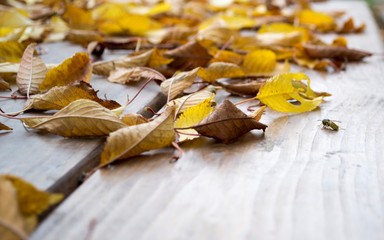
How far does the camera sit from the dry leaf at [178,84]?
0.91 metres

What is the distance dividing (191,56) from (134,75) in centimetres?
16

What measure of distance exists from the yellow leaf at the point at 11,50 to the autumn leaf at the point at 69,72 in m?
0.19

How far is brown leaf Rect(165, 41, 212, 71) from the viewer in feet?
3.68

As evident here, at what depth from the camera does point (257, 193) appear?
57cm

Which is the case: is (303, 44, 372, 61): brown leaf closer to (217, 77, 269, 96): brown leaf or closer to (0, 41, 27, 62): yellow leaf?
(217, 77, 269, 96): brown leaf

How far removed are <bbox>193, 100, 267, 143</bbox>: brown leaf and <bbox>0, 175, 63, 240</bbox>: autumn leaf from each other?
23cm

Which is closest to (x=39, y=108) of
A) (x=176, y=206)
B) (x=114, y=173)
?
(x=114, y=173)

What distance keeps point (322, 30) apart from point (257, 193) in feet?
4.03

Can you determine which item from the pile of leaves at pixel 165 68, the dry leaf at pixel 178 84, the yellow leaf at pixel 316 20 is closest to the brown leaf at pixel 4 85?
the pile of leaves at pixel 165 68

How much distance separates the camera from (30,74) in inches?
37.2

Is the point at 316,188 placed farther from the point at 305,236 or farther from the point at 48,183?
the point at 48,183

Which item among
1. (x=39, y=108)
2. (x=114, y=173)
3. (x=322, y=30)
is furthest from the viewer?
(x=322, y=30)

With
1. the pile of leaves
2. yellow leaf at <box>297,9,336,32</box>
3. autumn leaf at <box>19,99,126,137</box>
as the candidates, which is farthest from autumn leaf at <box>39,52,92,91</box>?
yellow leaf at <box>297,9,336,32</box>

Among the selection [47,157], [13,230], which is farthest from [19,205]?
[47,157]
